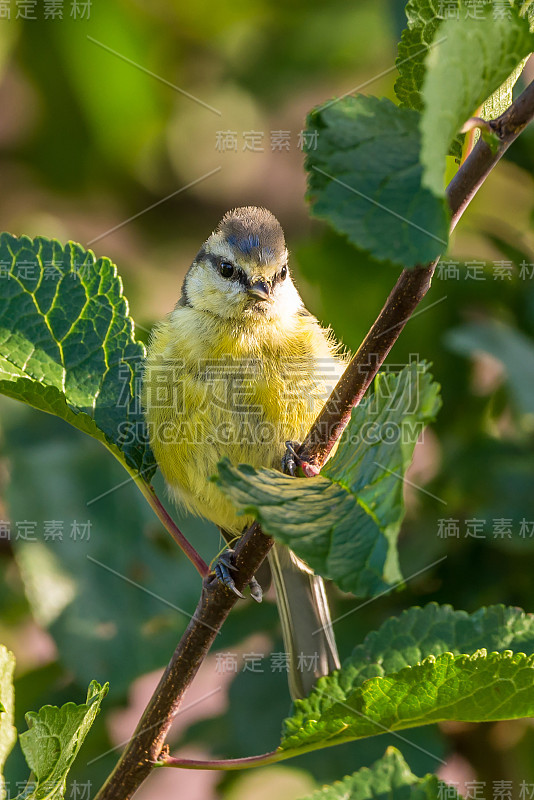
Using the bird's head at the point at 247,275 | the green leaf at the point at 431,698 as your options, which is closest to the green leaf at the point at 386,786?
the green leaf at the point at 431,698

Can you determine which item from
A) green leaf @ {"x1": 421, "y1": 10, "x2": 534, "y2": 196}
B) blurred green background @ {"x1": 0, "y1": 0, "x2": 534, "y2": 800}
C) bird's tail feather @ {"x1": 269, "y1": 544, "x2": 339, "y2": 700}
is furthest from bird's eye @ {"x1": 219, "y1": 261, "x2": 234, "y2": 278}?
green leaf @ {"x1": 421, "y1": 10, "x2": 534, "y2": 196}

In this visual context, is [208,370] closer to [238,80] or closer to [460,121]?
[460,121]

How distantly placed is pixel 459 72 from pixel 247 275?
134cm

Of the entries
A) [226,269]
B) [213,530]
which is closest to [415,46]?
[226,269]

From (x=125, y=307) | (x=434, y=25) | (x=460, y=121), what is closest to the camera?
(x=460, y=121)

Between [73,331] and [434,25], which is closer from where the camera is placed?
[434,25]

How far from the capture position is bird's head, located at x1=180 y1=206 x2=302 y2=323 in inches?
77.1

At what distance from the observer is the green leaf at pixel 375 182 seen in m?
0.68

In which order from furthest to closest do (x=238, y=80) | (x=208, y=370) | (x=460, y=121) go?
1. (x=238, y=80)
2. (x=208, y=370)
3. (x=460, y=121)

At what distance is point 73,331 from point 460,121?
767mm

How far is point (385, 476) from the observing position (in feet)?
2.53

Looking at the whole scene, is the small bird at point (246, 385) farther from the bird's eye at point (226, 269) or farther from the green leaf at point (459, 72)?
the green leaf at point (459, 72)

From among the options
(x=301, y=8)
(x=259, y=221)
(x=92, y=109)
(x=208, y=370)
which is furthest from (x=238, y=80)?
(x=208, y=370)

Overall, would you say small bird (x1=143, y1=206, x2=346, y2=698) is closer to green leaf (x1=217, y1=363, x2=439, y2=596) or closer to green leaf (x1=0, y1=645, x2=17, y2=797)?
green leaf (x1=0, y1=645, x2=17, y2=797)
